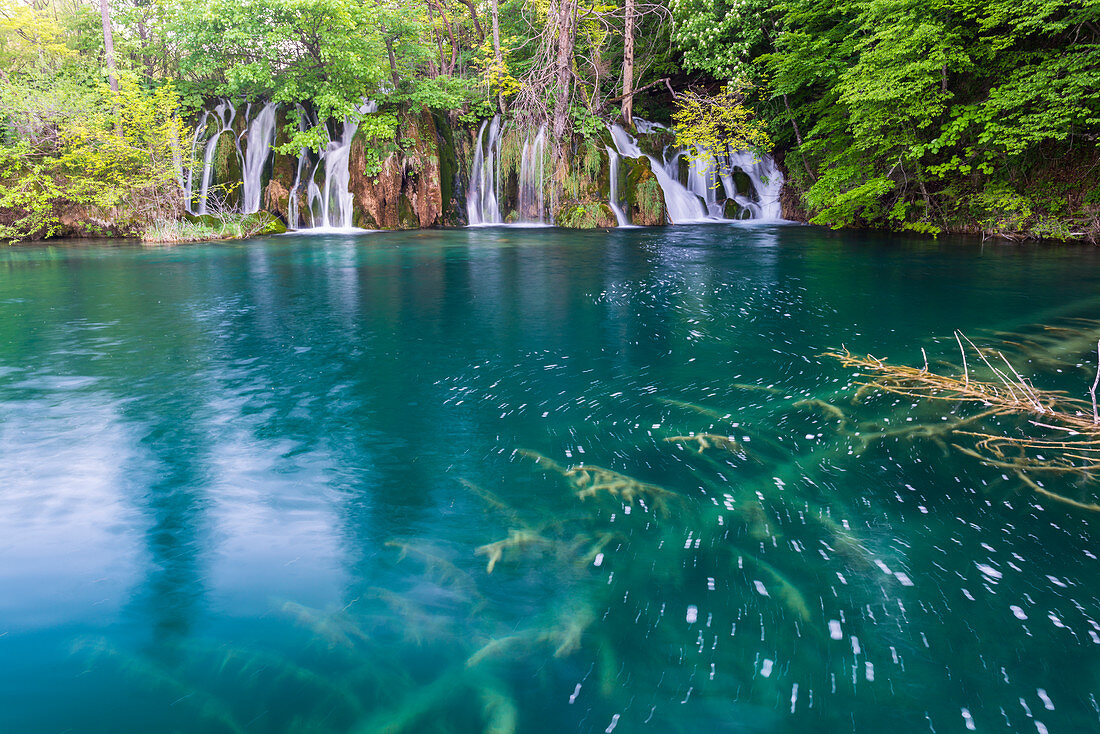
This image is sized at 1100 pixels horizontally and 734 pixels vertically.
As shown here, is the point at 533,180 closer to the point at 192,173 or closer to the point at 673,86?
the point at 673,86

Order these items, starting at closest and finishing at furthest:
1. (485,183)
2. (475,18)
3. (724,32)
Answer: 1. (724,32)
2. (485,183)
3. (475,18)

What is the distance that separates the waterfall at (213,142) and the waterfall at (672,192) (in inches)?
556

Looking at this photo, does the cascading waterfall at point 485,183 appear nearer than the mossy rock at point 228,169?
No

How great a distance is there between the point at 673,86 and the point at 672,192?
6.57 meters

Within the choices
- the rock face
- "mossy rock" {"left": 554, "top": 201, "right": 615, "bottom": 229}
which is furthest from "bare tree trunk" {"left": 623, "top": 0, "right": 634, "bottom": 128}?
the rock face

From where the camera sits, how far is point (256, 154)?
21625 mm

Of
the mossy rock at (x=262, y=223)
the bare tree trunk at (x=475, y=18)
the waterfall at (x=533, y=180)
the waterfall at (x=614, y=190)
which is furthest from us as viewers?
the bare tree trunk at (x=475, y=18)

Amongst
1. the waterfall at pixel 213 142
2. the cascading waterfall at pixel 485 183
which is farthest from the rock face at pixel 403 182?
the waterfall at pixel 213 142

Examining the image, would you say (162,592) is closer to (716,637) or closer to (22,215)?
(716,637)

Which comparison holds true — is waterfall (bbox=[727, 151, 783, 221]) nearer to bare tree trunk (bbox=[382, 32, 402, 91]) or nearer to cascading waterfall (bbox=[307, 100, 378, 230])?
bare tree trunk (bbox=[382, 32, 402, 91])

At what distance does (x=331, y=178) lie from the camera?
2131cm

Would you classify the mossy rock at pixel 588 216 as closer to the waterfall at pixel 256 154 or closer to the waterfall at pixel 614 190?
the waterfall at pixel 614 190

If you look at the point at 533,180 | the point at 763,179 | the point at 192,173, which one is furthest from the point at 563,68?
the point at 192,173

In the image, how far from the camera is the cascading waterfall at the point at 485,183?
72.7ft
